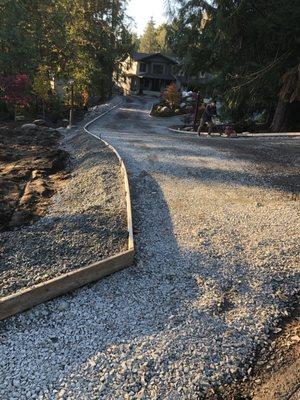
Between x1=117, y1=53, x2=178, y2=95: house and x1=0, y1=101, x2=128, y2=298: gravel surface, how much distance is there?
47.0 m

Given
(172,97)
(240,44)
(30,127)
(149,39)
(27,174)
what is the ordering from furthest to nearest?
1. (149,39)
2. (172,97)
3. (30,127)
4. (240,44)
5. (27,174)

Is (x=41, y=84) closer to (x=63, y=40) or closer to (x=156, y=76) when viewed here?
(x=63, y=40)

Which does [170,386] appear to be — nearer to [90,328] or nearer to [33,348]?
[90,328]

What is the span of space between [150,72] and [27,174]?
47.1m

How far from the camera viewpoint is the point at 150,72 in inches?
2175

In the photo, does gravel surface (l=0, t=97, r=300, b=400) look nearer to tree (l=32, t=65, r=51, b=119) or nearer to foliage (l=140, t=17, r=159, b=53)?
tree (l=32, t=65, r=51, b=119)

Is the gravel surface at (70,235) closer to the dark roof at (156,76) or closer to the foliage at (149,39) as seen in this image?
the dark roof at (156,76)

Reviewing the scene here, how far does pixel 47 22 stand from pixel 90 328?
2684 centimetres

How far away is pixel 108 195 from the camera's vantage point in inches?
351

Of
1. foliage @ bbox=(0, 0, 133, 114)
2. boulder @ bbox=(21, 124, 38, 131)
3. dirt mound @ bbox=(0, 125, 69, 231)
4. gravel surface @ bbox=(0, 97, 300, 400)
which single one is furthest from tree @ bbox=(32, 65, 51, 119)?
gravel surface @ bbox=(0, 97, 300, 400)

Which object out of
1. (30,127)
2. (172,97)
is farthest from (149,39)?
(30,127)

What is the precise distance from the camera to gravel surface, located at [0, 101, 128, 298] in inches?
234

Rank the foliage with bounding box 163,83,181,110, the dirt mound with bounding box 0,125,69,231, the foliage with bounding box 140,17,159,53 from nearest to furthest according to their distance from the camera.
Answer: the dirt mound with bounding box 0,125,69,231 < the foliage with bounding box 163,83,181,110 < the foliage with bounding box 140,17,159,53

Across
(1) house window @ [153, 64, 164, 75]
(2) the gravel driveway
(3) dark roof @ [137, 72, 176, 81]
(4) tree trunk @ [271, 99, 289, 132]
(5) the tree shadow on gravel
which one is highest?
(1) house window @ [153, 64, 164, 75]
